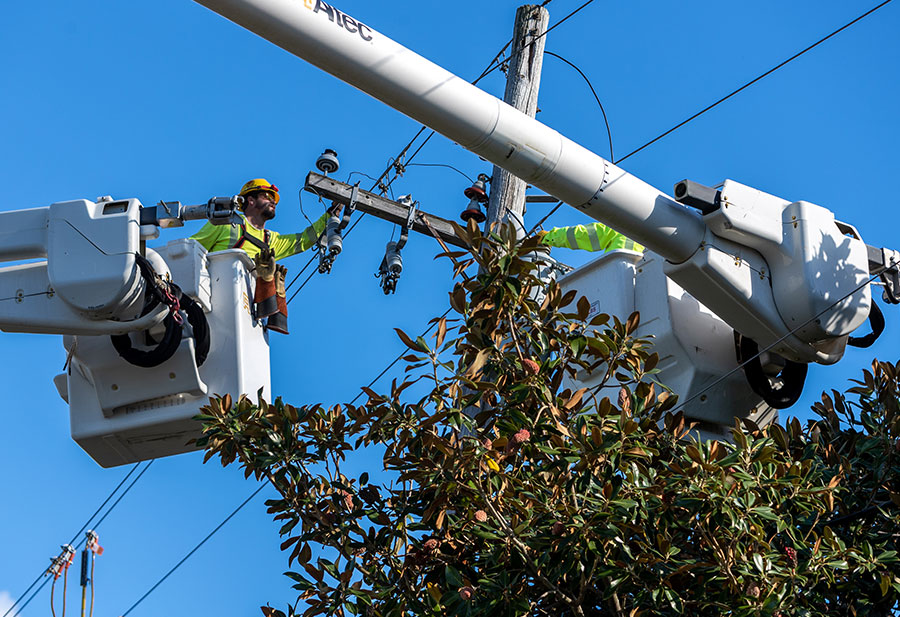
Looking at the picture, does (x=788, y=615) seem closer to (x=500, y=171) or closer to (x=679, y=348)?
(x=679, y=348)

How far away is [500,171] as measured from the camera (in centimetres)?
812

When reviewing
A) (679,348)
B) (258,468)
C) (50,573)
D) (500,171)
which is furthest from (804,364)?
(50,573)

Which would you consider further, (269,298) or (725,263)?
(269,298)

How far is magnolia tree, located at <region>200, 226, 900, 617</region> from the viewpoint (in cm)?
532

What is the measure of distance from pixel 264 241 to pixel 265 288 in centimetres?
92

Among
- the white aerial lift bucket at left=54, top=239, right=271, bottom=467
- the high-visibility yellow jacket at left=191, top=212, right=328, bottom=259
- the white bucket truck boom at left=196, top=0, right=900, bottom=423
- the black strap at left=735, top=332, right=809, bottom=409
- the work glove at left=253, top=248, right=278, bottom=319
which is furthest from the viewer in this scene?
the high-visibility yellow jacket at left=191, top=212, right=328, bottom=259

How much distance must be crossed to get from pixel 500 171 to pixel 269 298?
158 cm

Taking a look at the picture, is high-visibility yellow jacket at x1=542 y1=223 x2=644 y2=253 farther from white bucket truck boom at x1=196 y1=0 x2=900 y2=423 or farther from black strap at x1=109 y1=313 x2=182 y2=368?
black strap at x1=109 y1=313 x2=182 y2=368

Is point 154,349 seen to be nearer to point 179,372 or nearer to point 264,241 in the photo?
point 179,372

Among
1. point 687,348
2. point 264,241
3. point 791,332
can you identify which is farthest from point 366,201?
point 791,332

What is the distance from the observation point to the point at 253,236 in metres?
9.12

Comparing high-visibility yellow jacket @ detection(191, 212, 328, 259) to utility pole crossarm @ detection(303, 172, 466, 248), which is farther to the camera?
utility pole crossarm @ detection(303, 172, 466, 248)

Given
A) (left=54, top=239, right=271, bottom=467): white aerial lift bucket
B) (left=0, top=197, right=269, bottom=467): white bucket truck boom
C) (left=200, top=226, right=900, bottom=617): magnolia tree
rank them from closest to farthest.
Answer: (left=200, top=226, right=900, bottom=617): magnolia tree, (left=0, top=197, right=269, bottom=467): white bucket truck boom, (left=54, top=239, right=271, bottom=467): white aerial lift bucket

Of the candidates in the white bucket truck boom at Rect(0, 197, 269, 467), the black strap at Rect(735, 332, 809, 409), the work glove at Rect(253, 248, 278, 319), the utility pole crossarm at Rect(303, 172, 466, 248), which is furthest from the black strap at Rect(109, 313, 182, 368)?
the black strap at Rect(735, 332, 809, 409)
